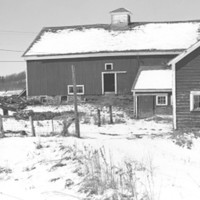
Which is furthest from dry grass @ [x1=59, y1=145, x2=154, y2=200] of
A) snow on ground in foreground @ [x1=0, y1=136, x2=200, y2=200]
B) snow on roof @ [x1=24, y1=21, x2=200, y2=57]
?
snow on roof @ [x1=24, y1=21, x2=200, y2=57]

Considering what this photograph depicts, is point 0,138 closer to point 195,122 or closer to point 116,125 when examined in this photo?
point 116,125

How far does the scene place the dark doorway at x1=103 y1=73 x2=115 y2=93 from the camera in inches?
1238

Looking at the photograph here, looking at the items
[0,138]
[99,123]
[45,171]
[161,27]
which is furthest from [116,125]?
[161,27]

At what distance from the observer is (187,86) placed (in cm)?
1770

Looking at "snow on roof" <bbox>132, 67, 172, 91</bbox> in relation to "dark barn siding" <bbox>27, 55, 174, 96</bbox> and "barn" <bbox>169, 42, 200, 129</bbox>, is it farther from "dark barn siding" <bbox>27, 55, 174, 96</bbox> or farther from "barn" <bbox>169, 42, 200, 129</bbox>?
"barn" <bbox>169, 42, 200, 129</bbox>

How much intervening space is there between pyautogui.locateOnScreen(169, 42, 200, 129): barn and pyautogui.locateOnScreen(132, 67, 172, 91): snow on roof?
524 centimetres

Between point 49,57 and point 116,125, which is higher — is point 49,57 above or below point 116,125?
above

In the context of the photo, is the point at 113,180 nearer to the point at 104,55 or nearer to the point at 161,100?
the point at 161,100

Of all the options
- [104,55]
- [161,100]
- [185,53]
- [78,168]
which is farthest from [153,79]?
[78,168]

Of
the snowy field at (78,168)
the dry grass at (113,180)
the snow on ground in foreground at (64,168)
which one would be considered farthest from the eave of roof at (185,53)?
the dry grass at (113,180)

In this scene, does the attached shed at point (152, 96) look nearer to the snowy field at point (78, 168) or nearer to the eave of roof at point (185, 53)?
the eave of roof at point (185, 53)

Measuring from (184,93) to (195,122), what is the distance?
1.67m

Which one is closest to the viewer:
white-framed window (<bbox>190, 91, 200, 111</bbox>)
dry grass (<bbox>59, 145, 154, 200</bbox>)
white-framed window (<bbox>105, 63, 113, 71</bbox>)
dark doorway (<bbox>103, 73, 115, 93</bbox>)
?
dry grass (<bbox>59, 145, 154, 200</bbox>)

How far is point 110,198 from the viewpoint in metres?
5.91
